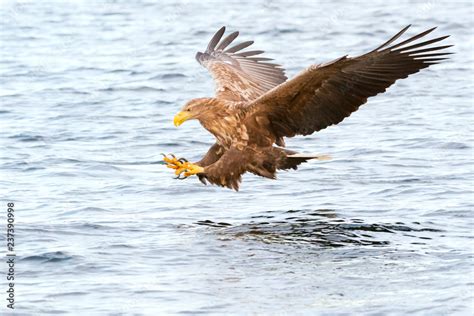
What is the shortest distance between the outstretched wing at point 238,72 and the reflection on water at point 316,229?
1.34 metres

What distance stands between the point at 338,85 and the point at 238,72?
7.39 feet

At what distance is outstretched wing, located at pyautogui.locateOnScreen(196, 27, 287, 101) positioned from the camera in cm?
1073

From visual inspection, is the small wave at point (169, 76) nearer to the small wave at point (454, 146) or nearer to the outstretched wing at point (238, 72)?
the outstretched wing at point (238, 72)

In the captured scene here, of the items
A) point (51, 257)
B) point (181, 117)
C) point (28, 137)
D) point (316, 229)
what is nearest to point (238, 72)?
point (181, 117)

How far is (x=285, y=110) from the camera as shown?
31.6ft

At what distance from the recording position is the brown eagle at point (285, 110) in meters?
9.13

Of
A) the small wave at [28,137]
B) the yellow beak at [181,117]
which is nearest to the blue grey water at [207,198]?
the small wave at [28,137]

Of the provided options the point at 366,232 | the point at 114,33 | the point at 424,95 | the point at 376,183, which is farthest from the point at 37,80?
the point at 366,232

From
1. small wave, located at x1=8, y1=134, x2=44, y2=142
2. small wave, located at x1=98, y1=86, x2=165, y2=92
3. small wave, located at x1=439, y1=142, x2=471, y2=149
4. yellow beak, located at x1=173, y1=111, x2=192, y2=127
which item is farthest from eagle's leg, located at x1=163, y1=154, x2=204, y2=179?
small wave, located at x1=98, y1=86, x2=165, y2=92

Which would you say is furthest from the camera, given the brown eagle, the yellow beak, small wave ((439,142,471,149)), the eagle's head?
small wave ((439,142,471,149))

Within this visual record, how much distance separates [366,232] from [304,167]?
2647mm

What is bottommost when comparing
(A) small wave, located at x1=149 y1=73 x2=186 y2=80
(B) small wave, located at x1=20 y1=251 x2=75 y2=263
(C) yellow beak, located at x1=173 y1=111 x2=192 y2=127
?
(B) small wave, located at x1=20 y1=251 x2=75 y2=263

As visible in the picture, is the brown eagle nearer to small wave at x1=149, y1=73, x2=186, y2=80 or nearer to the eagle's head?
the eagle's head

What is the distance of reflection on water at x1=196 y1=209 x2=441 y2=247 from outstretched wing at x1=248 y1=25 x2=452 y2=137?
781 mm
